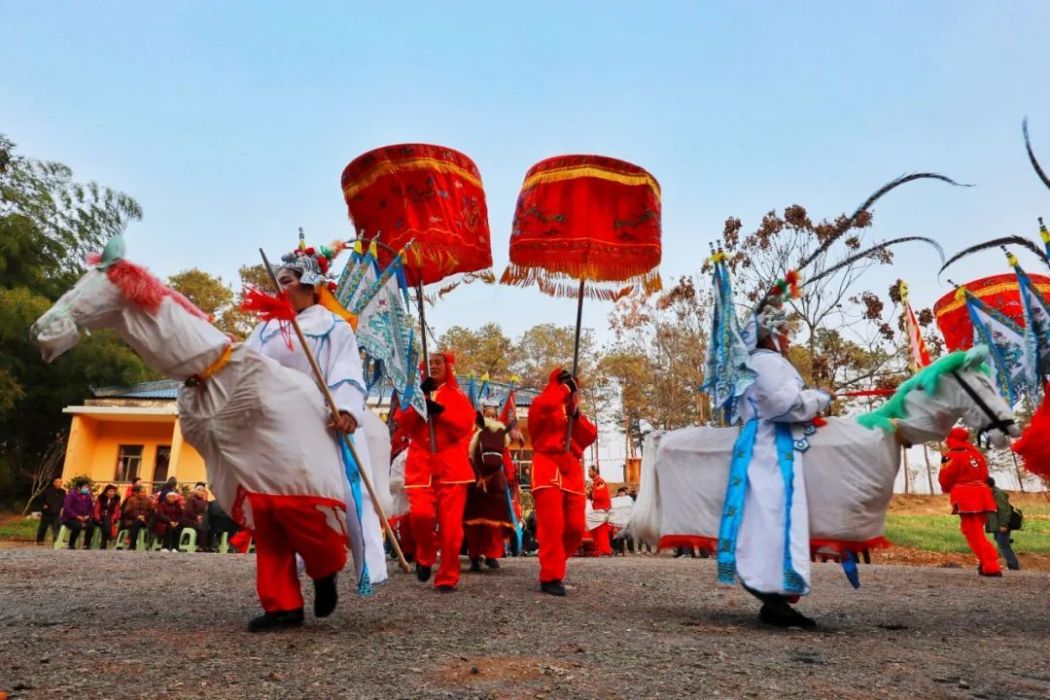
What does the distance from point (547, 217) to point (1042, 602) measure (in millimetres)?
4775

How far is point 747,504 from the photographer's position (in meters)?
3.91

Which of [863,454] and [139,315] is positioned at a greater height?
[139,315]

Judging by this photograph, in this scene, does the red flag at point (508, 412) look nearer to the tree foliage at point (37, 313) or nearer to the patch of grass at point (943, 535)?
the patch of grass at point (943, 535)

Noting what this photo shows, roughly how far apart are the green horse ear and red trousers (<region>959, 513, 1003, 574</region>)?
847 cm

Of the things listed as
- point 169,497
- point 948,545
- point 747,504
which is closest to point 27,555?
point 169,497

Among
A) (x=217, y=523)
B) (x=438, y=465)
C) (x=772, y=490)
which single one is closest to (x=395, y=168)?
(x=438, y=465)

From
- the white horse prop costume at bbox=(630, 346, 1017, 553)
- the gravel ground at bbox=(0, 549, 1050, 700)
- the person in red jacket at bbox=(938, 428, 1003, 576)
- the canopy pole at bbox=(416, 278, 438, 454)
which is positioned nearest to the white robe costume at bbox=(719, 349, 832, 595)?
the white horse prop costume at bbox=(630, 346, 1017, 553)

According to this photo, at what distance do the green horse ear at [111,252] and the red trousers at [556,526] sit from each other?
3.41m

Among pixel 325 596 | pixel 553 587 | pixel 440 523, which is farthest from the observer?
pixel 440 523

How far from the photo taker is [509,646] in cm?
316

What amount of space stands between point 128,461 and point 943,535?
2306cm

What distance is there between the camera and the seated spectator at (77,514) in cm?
1280

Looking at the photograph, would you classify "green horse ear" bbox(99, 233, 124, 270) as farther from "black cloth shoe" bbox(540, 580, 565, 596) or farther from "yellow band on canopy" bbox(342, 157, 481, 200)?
"black cloth shoe" bbox(540, 580, 565, 596)

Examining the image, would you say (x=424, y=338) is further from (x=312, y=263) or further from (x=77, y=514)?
(x=77, y=514)
